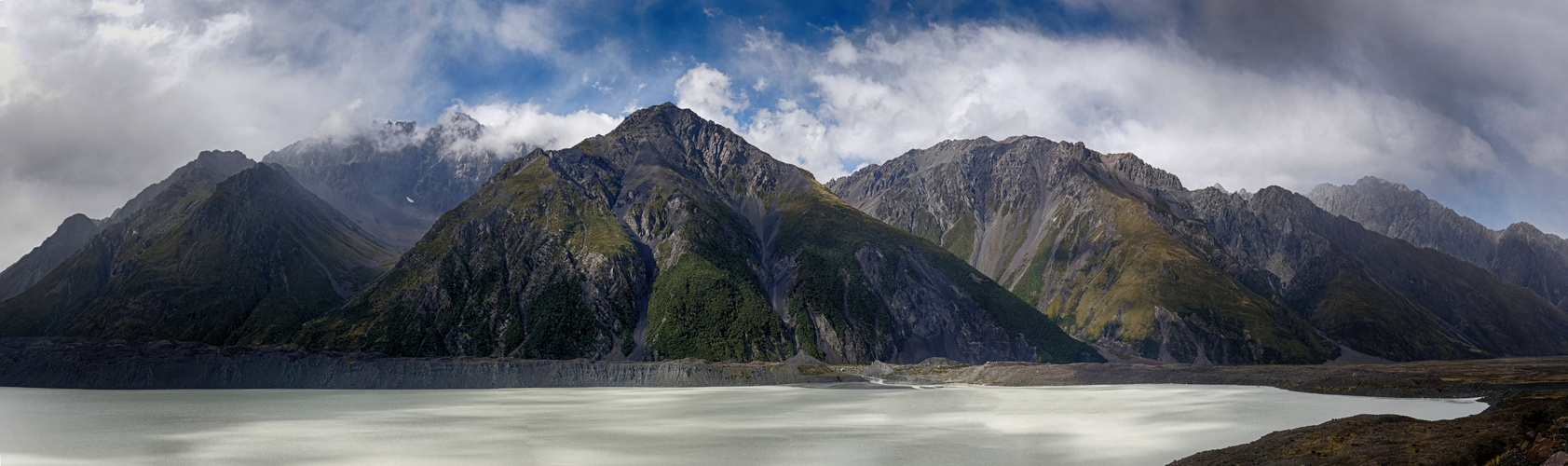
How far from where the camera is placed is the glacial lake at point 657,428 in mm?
46906

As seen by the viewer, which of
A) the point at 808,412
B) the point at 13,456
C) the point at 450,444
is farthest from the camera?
the point at 808,412

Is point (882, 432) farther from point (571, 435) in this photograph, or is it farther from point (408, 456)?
point (408, 456)

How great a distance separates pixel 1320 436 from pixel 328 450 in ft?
190

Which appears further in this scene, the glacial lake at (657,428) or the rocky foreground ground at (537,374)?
the rocky foreground ground at (537,374)

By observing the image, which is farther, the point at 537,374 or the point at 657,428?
the point at 537,374

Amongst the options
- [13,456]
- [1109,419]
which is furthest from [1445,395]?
[13,456]

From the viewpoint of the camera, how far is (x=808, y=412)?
A: 79.7 meters

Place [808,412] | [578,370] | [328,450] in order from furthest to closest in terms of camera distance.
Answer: [578,370] → [808,412] → [328,450]

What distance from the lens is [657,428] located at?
63.2 metres

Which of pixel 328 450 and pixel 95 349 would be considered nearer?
pixel 328 450

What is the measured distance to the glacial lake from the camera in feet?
154

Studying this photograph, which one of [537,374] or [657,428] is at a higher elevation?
[537,374]

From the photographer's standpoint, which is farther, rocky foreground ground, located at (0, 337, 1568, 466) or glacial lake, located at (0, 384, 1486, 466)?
rocky foreground ground, located at (0, 337, 1568, 466)

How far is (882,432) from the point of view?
60219 millimetres
